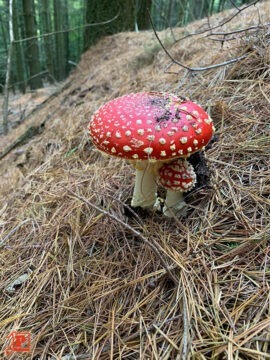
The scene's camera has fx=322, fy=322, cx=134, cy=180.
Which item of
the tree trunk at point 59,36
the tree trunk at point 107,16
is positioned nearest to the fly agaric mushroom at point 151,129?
the tree trunk at point 107,16

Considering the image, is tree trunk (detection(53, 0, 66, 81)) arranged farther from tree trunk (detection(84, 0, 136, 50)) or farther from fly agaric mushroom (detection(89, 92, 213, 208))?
fly agaric mushroom (detection(89, 92, 213, 208))

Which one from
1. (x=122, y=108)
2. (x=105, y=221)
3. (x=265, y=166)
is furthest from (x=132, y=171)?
(x=265, y=166)

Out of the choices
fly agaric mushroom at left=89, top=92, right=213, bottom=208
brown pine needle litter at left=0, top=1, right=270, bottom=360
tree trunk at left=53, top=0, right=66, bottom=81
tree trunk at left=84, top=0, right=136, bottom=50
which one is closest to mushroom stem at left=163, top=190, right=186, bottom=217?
brown pine needle litter at left=0, top=1, right=270, bottom=360

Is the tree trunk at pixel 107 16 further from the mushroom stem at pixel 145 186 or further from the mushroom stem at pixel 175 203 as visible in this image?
the mushroom stem at pixel 175 203

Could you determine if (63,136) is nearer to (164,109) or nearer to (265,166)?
(164,109)

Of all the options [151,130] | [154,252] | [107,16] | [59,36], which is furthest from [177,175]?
[59,36]
